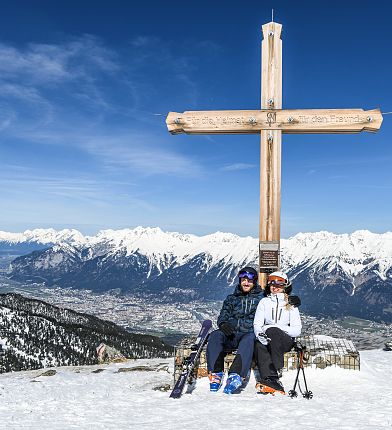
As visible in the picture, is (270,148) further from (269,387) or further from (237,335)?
Result: (269,387)

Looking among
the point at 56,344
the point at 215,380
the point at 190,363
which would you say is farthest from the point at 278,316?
the point at 56,344

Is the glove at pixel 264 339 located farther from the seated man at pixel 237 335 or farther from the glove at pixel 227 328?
the glove at pixel 227 328

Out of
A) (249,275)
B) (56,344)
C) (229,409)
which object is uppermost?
(249,275)

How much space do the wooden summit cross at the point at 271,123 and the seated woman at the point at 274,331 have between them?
2435 mm

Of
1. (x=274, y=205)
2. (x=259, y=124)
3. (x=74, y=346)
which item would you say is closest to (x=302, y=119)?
(x=259, y=124)

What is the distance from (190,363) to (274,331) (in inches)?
80.3

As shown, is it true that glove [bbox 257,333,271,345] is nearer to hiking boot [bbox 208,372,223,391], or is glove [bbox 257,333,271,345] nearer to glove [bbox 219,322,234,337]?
glove [bbox 219,322,234,337]

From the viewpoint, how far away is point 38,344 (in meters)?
177

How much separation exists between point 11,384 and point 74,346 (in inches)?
6671

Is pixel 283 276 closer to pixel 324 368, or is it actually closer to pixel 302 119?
pixel 324 368

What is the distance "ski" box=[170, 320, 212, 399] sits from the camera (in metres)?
9.66

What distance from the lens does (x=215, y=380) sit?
10000 millimetres

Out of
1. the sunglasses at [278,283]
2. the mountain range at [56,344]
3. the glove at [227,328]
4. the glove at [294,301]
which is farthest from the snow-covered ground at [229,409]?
the mountain range at [56,344]

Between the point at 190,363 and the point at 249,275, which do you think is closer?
the point at 190,363
